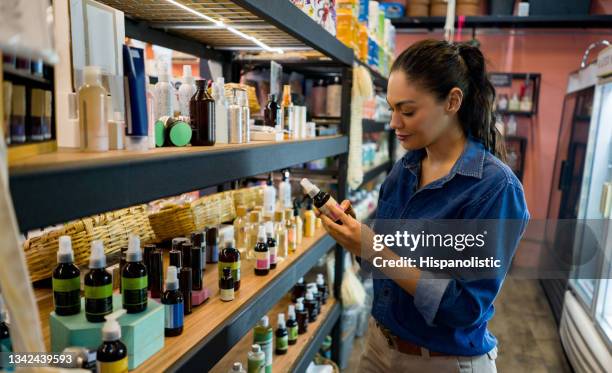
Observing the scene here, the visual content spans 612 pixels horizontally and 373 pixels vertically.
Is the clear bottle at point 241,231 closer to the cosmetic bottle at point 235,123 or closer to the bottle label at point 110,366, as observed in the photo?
the cosmetic bottle at point 235,123

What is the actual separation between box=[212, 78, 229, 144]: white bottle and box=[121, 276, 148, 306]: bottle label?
0.50 meters

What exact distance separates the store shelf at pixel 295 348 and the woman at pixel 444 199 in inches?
22.3

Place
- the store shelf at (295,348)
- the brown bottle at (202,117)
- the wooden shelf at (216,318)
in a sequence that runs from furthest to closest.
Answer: the store shelf at (295,348)
the brown bottle at (202,117)
the wooden shelf at (216,318)

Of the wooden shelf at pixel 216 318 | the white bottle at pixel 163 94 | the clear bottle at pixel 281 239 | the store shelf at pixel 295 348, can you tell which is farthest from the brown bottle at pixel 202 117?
the store shelf at pixel 295 348

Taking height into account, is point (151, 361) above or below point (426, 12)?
below

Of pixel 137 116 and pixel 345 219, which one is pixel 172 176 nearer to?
pixel 137 116

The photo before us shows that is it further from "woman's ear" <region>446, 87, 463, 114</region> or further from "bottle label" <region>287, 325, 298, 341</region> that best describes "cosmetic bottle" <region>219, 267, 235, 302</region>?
"woman's ear" <region>446, 87, 463, 114</region>

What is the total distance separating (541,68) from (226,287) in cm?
591

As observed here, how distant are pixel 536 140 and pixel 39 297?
245 inches

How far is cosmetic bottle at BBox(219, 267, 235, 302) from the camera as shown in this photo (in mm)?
1532

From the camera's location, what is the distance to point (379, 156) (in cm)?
461

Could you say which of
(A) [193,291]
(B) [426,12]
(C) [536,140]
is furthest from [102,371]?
(C) [536,140]

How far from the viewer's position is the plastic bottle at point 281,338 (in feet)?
6.87

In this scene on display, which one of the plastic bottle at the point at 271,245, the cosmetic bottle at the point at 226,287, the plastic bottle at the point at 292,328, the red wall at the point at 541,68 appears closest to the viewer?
the cosmetic bottle at the point at 226,287
